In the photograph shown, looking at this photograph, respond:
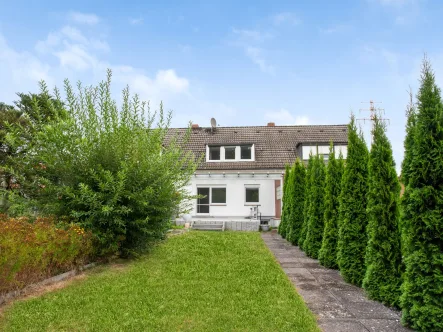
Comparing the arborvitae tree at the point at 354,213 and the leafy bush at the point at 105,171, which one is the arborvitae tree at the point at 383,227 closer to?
the arborvitae tree at the point at 354,213

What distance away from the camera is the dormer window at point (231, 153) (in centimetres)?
2088

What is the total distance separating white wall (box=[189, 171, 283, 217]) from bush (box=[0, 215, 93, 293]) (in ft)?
43.9

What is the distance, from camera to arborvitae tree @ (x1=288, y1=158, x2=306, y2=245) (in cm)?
1234

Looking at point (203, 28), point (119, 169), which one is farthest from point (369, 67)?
point (119, 169)

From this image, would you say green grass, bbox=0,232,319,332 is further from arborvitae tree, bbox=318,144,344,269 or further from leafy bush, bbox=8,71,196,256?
arborvitae tree, bbox=318,144,344,269

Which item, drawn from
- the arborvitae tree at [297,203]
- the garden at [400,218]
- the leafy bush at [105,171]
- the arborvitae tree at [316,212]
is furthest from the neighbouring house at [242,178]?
the garden at [400,218]

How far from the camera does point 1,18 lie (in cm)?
900

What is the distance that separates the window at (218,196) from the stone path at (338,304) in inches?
504

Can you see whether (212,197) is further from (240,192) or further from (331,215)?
(331,215)

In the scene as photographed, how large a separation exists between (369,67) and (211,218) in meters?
13.0

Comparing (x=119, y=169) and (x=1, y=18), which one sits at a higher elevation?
(x=1, y=18)

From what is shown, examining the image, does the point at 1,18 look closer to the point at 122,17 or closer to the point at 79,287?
the point at 122,17

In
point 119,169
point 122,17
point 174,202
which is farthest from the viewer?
point 122,17

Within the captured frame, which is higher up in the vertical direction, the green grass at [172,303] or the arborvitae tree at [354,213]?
the arborvitae tree at [354,213]
